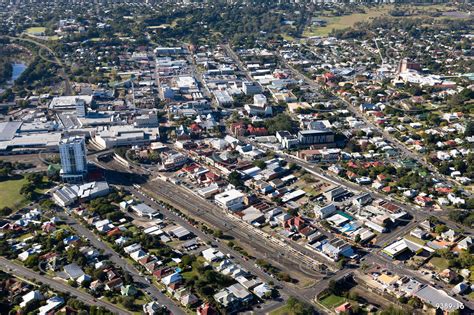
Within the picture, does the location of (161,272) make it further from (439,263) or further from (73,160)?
(439,263)

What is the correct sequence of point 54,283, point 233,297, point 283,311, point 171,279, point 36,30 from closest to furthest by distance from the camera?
point 283,311
point 233,297
point 171,279
point 54,283
point 36,30

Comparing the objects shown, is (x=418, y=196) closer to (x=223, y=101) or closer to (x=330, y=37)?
(x=223, y=101)

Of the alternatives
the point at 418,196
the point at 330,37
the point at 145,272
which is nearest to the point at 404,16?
the point at 330,37

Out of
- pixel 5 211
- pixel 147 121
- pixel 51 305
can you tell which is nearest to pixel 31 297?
pixel 51 305

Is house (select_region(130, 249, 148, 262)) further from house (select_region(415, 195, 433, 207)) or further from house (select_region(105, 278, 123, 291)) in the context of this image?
house (select_region(415, 195, 433, 207))

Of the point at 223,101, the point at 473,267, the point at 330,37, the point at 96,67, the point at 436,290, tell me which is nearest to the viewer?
the point at 436,290

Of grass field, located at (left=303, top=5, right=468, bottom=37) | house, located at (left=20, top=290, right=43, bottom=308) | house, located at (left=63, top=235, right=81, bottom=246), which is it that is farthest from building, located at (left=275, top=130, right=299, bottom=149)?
grass field, located at (left=303, top=5, right=468, bottom=37)
